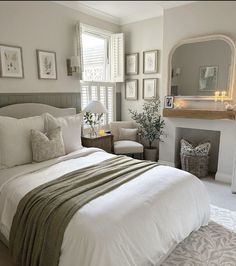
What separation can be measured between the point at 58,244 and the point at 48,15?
2968mm

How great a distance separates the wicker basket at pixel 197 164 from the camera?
348 centimetres

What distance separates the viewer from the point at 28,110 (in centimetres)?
294

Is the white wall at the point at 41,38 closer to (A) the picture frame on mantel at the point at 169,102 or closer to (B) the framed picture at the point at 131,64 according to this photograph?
(B) the framed picture at the point at 131,64

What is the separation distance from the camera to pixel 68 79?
353 cm

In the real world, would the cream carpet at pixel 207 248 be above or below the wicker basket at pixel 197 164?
below

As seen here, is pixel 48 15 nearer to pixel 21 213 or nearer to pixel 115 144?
pixel 115 144

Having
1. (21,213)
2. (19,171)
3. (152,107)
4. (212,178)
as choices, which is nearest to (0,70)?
(19,171)

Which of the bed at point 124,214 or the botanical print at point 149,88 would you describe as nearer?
the bed at point 124,214

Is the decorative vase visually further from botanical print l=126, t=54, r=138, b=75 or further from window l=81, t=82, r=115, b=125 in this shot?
botanical print l=126, t=54, r=138, b=75

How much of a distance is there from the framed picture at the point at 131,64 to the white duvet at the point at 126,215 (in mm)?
2539

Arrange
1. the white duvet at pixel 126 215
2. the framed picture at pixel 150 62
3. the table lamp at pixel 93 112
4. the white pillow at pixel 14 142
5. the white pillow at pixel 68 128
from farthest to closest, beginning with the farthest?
the framed picture at pixel 150 62 < the table lamp at pixel 93 112 < the white pillow at pixel 68 128 < the white pillow at pixel 14 142 < the white duvet at pixel 126 215

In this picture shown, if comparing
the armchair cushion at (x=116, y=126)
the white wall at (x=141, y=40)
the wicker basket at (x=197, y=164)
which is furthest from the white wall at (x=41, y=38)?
the wicker basket at (x=197, y=164)

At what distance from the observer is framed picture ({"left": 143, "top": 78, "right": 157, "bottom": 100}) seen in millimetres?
4102

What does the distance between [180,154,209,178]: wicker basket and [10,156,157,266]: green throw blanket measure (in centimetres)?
184
